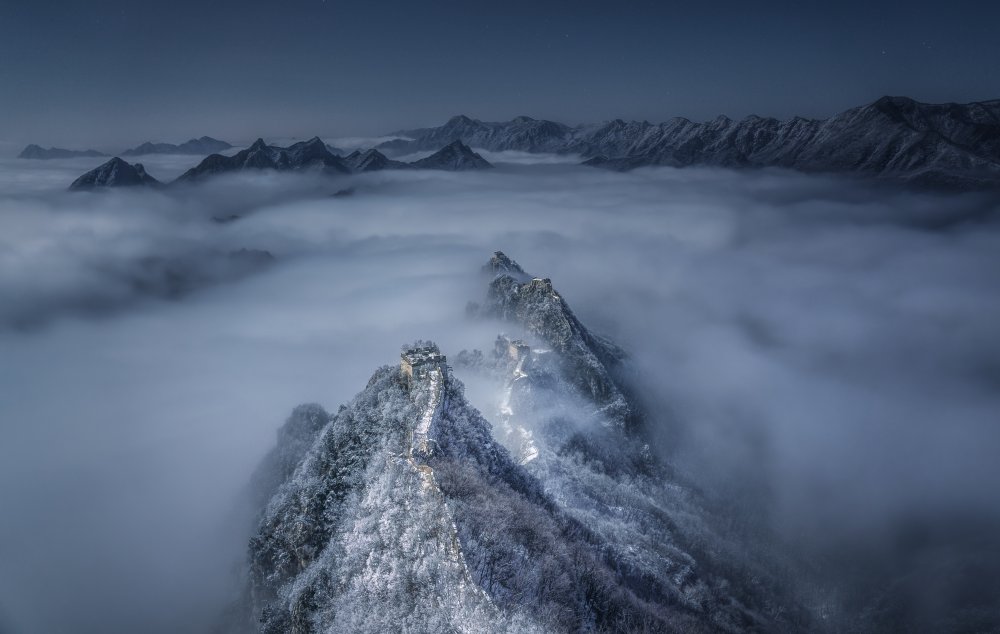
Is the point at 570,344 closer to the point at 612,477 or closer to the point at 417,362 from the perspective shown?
the point at 612,477

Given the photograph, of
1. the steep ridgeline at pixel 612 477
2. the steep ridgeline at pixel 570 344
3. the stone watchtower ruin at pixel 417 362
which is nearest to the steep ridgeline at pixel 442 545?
the stone watchtower ruin at pixel 417 362

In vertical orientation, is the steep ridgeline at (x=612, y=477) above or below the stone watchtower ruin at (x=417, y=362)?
below

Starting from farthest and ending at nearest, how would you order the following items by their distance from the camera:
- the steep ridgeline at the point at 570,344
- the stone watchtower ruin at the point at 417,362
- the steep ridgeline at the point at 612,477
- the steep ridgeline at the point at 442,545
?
the steep ridgeline at the point at 570,344 < the steep ridgeline at the point at 612,477 < the stone watchtower ruin at the point at 417,362 < the steep ridgeline at the point at 442,545

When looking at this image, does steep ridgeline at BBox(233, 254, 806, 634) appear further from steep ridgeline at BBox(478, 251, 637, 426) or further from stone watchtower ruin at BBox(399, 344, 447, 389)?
steep ridgeline at BBox(478, 251, 637, 426)

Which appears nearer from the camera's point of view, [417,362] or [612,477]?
[417,362]

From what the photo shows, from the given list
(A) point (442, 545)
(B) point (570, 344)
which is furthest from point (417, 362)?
(B) point (570, 344)

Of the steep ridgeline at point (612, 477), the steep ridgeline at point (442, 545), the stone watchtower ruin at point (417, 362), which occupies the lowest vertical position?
the steep ridgeline at point (612, 477)

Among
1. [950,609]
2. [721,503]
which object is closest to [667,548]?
[721,503]

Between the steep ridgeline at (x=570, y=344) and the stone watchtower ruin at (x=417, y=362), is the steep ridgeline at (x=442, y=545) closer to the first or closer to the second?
the stone watchtower ruin at (x=417, y=362)

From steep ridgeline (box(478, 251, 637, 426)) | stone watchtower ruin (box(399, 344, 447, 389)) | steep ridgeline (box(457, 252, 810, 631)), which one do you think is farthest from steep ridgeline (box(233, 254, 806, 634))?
steep ridgeline (box(478, 251, 637, 426))
